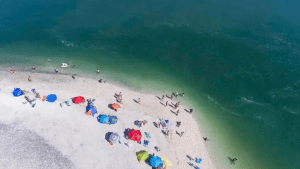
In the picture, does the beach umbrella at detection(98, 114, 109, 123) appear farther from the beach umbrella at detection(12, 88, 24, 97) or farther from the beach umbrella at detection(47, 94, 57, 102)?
the beach umbrella at detection(12, 88, 24, 97)

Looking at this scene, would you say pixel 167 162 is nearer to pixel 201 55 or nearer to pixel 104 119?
pixel 104 119

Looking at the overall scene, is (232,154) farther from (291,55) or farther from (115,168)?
(291,55)

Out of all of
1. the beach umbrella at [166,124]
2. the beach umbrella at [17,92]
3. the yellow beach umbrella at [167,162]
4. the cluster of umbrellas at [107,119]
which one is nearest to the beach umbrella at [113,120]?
→ the cluster of umbrellas at [107,119]

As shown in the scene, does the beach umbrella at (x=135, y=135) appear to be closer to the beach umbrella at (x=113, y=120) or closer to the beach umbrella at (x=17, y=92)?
the beach umbrella at (x=113, y=120)

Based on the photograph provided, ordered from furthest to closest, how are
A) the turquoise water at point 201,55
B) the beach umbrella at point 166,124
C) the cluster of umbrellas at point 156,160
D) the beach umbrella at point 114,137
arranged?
the turquoise water at point 201,55
the beach umbrella at point 166,124
the beach umbrella at point 114,137
the cluster of umbrellas at point 156,160

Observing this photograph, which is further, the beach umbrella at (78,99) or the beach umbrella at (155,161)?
the beach umbrella at (78,99)

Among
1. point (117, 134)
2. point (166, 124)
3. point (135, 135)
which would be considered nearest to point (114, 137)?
point (117, 134)

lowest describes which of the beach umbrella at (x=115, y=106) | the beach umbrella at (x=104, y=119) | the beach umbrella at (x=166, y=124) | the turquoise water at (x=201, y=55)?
the beach umbrella at (x=104, y=119)
